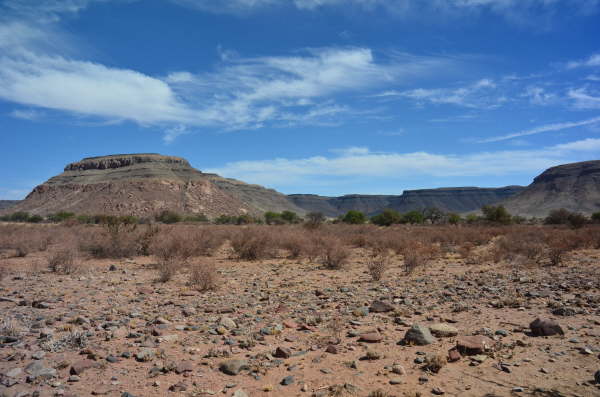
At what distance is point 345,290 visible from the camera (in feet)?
34.7

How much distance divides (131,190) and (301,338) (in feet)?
303

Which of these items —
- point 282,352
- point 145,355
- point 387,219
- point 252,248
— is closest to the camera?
point 145,355

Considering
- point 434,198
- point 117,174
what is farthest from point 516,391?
point 434,198

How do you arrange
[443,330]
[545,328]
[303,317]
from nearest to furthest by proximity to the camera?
1. [545,328]
2. [443,330]
3. [303,317]

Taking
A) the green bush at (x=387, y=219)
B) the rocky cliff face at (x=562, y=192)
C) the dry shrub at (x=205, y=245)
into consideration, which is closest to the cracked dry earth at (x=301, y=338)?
the dry shrub at (x=205, y=245)

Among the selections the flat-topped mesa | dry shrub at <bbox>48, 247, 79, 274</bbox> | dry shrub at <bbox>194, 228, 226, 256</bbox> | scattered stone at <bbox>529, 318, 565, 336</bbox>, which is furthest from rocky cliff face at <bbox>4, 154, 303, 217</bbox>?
scattered stone at <bbox>529, 318, 565, 336</bbox>

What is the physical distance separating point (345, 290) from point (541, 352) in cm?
533

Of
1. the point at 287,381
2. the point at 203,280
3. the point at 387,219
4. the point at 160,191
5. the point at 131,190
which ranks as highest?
the point at 131,190

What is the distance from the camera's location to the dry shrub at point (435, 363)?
17.4 feet

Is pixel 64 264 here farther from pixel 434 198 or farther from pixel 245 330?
pixel 434 198

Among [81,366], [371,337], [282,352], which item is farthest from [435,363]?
[81,366]

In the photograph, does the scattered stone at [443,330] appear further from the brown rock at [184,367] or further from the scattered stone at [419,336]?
the brown rock at [184,367]

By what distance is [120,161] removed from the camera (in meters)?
115

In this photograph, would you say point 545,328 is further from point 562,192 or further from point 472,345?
point 562,192
